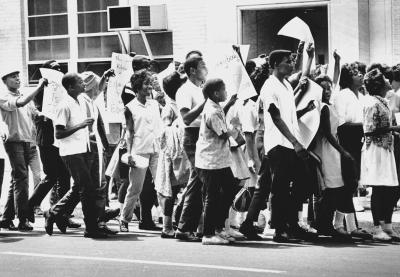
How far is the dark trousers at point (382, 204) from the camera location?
11.0 meters

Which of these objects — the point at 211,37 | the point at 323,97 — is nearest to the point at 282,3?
the point at 211,37

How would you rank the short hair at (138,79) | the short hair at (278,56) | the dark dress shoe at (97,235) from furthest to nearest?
the short hair at (138,79) < the dark dress shoe at (97,235) < the short hair at (278,56)

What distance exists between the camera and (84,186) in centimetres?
1138

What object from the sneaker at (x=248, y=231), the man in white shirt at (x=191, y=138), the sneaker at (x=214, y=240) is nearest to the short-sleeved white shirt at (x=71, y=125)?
the man in white shirt at (x=191, y=138)

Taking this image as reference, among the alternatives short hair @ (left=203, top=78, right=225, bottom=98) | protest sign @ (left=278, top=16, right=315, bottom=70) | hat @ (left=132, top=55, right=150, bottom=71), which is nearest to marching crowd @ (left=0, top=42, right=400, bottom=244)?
short hair @ (left=203, top=78, right=225, bottom=98)

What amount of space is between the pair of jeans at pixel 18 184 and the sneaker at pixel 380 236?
14.0ft

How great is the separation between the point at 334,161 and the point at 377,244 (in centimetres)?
103

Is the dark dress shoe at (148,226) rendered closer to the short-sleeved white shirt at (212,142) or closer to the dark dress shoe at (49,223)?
the dark dress shoe at (49,223)

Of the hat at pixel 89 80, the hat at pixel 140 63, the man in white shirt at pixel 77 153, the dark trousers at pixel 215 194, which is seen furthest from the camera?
the hat at pixel 140 63

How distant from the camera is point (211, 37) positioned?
19281mm

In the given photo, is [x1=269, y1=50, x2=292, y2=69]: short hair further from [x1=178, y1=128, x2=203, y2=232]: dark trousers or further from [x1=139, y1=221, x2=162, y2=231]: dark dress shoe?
[x1=139, y1=221, x2=162, y2=231]: dark dress shoe

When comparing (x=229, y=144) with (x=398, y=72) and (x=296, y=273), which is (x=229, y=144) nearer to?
(x=296, y=273)

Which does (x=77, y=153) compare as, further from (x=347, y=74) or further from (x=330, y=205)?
(x=347, y=74)

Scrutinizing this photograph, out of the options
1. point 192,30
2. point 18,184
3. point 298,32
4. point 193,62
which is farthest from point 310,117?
point 192,30
